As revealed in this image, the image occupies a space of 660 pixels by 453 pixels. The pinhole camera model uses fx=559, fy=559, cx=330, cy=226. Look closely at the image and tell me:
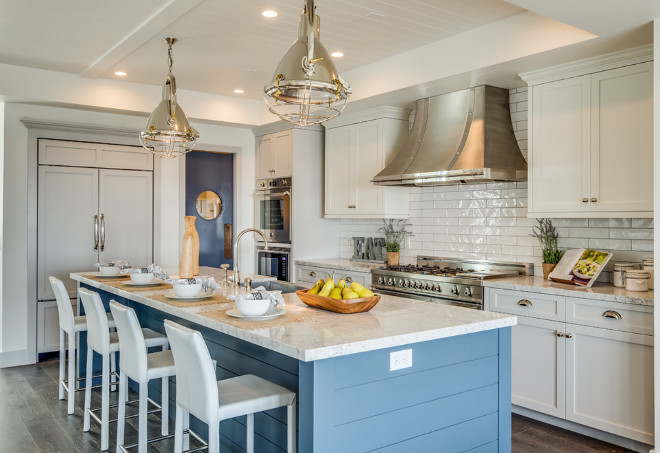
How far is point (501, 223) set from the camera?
4.71 meters

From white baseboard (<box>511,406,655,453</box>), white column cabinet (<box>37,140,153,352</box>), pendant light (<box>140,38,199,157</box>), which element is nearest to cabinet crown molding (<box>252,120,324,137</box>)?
white column cabinet (<box>37,140,153,352</box>)

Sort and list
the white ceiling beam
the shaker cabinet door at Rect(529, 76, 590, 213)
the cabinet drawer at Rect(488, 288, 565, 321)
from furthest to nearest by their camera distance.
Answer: the shaker cabinet door at Rect(529, 76, 590, 213)
the cabinet drawer at Rect(488, 288, 565, 321)
the white ceiling beam

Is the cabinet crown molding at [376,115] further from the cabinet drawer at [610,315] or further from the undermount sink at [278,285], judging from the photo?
the cabinet drawer at [610,315]

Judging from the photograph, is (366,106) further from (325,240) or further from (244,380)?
(244,380)

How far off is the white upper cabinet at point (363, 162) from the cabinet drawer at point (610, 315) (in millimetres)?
2216

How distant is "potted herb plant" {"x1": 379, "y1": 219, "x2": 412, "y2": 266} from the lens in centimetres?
554

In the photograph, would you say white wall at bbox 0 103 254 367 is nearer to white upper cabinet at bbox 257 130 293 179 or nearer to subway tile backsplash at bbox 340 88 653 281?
white upper cabinet at bbox 257 130 293 179

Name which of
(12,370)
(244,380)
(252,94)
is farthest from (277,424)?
(252,94)

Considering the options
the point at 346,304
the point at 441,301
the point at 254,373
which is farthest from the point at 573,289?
the point at 254,373

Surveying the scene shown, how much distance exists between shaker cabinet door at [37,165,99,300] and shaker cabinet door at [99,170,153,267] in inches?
4.0

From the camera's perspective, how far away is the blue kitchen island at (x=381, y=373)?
6.78ft

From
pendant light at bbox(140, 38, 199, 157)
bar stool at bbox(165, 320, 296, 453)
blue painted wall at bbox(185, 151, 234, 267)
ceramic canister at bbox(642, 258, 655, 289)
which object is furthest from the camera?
blue painted wall at bbox(185, 151, 234, 267)

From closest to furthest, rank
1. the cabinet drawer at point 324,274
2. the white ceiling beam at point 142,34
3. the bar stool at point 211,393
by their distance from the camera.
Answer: the bar stool at point 211,393 → the white ceiling beam at point 142,34 → the cabinet drawer at point 324,274

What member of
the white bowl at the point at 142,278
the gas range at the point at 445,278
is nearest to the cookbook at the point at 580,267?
the gas range at the point at 445,278
